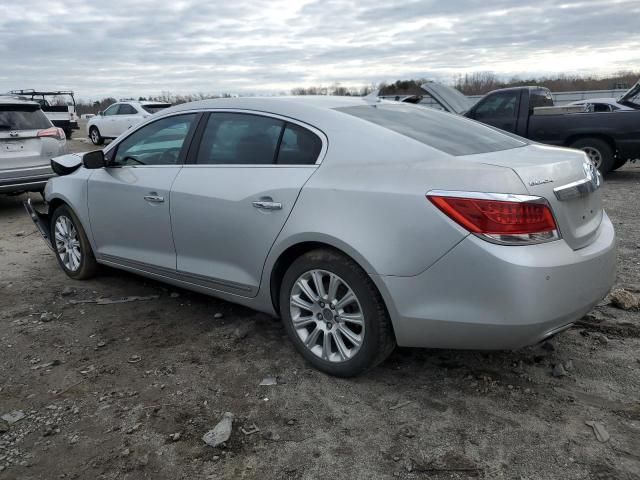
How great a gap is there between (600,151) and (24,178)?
30.2 ft

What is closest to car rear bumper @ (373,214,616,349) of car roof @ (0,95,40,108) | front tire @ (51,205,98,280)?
front tire @ (51,205,98,280)

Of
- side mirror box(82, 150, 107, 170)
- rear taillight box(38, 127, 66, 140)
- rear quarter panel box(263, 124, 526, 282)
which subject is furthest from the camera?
rear taillight box(38, 127, 66, 140)

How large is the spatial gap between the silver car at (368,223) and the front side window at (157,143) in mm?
18

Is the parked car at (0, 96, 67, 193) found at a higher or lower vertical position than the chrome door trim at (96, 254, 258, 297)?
higher

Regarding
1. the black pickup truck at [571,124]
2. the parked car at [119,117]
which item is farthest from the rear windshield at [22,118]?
the parked car at [119,117]

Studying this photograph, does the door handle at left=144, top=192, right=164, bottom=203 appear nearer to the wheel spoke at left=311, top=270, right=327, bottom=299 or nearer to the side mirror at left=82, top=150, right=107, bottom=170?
the side mirror at left=82, top=150, right=107, bottom=170

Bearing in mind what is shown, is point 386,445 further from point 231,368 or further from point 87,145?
point 87,145

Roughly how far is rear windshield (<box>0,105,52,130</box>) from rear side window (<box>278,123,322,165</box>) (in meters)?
6.19

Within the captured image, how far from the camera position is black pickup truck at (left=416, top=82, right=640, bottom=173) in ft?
31.4

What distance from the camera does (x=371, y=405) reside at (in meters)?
2.96

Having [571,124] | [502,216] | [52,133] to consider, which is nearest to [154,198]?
[502,216]

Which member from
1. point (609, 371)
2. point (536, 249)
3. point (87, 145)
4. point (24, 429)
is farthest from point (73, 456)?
point (87, 145)

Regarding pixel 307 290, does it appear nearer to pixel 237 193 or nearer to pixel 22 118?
pixel 237 193

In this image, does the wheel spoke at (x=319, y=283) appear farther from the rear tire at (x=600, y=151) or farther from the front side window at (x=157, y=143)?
the rear tire at (x=600, y=151)
